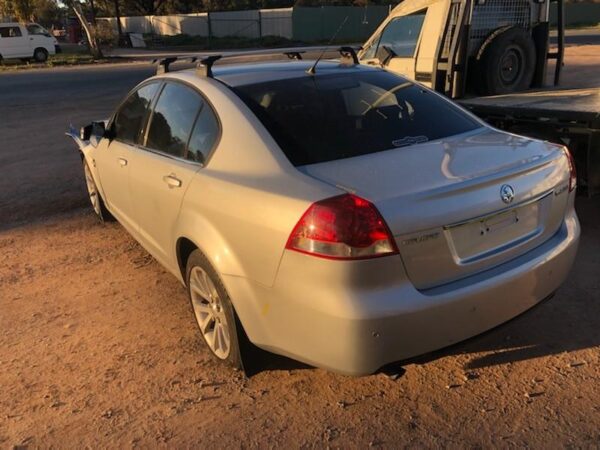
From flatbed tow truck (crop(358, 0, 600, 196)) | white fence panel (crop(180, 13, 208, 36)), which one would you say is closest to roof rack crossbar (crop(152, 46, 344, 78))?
flatbed tow truck (crop(358, 0, 600, 196))

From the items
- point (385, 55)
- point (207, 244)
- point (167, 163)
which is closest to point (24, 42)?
point (385, 55)

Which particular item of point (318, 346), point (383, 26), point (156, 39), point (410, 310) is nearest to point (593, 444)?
point (410, 310)

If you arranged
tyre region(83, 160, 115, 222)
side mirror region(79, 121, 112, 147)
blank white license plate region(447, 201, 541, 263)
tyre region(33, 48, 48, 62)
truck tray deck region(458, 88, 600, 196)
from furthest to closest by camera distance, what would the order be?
tyre region(33, 48, 48, 62) < tyre region(83, 160, 115, 222) < side mirror region(79, 121, 112, 147) < truck tray deck region(458, 88, 600, 196) < blank white license plate region(447, 201, 541, 263)

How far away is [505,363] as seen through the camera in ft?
10.6

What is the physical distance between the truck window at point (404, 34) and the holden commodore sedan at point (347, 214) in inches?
149

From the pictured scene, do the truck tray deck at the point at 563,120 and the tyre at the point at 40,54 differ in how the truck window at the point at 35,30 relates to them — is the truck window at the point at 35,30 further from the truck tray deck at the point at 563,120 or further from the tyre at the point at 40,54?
the truck tray deck at the point at 563,120

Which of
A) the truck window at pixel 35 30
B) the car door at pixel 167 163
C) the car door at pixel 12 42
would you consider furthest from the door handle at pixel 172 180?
the truck window at pixel 35 30

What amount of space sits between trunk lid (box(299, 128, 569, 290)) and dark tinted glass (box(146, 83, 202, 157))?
109 cm

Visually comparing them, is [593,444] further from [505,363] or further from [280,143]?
[280,143]

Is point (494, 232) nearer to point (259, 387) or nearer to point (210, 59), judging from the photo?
point (259, 387)

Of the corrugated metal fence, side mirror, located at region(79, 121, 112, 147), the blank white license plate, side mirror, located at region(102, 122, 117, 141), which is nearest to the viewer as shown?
the blank white license plate

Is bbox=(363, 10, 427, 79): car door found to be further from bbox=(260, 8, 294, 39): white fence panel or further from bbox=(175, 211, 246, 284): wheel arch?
bbox=(260, 8, 294, 39): white fence panel

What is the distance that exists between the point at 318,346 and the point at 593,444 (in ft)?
4.23

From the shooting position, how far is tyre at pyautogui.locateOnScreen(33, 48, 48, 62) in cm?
3020
